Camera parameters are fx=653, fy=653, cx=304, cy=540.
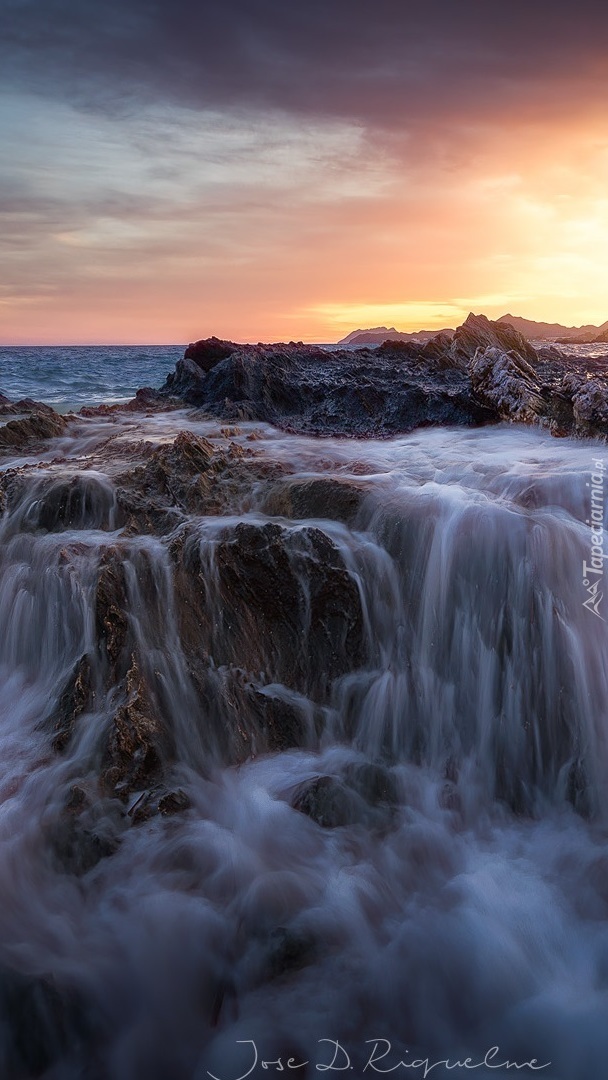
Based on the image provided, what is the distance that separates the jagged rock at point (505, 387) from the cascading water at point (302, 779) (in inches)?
121

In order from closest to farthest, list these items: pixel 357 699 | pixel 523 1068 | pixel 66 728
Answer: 1. pixel 523 1068
2. pixel 66 728
3. pixel 357 699

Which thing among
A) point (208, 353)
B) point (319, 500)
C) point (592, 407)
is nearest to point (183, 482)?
point (319, 500)

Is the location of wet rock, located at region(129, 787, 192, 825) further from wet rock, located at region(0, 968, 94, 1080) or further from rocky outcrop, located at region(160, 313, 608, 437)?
rocky outcrop, located at region(160, 313, 608, 437)

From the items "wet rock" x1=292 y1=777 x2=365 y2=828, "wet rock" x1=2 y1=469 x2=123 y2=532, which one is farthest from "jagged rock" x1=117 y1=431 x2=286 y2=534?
"wet rock" x1=292 y1=777 x2=365 y2=828

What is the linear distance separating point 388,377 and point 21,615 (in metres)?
8.87

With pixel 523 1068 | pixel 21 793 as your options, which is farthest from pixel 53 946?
pixel 523 1068

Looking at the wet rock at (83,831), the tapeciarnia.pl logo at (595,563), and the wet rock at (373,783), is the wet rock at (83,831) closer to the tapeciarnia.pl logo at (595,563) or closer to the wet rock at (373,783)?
the wet rock at (373,783)

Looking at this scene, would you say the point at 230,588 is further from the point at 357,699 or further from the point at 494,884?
the point at 494,884

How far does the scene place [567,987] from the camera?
338 cm

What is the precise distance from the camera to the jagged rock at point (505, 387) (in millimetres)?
9141

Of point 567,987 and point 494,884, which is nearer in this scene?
point 567,987
